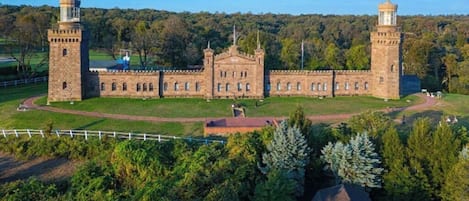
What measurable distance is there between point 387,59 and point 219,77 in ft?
51.5

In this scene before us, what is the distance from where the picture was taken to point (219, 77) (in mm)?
51875

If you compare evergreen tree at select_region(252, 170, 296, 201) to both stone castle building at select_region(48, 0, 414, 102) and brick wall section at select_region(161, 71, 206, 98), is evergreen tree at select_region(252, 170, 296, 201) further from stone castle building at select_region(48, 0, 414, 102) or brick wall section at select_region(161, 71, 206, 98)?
brick wall section at select_region(161, 71, 206, 98)

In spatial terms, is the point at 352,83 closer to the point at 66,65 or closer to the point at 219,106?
the point at 219,106

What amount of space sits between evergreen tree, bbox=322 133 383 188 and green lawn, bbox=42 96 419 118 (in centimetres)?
1634

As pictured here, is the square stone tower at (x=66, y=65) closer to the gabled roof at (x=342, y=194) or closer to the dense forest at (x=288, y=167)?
the dense forest at (x=288, y=167)

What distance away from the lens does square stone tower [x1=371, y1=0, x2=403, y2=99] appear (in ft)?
174

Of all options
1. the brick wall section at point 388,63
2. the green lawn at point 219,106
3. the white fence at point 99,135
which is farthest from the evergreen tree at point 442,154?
the brick wall section at point 388,63

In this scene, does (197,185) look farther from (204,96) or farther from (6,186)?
(204,96)

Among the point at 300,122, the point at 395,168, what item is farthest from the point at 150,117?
the point at 395,168

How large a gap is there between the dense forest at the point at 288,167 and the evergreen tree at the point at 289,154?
0.16 ft

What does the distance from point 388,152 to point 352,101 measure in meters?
22.3

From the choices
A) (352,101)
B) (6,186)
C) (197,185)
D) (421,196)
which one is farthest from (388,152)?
(352,101)

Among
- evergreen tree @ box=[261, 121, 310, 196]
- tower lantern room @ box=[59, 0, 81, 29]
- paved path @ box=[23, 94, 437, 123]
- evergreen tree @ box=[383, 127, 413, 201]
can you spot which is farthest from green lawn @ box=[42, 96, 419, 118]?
evergreen tree @ box=[383, 127, 413, 201]

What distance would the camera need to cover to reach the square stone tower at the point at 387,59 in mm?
53094
